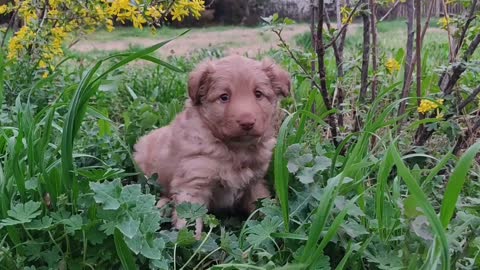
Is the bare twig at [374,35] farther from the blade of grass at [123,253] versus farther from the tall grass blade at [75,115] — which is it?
the blade of grass at [123,253]

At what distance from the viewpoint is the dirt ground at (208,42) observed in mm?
8086

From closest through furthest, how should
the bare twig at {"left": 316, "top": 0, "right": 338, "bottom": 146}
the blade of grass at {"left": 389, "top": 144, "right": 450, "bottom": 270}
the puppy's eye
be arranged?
1. the blade of grass at {"left": 389, "top": 144, "right": 450, "bottom": 270}
2. the puppy's eye
3. the bare twig at {"left": 316, "top": 0, "right": 338, "bottom": 146}

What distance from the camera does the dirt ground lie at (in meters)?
8.09

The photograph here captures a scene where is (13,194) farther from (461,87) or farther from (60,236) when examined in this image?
(461,87)

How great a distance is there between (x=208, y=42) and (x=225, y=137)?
6157 millimetres

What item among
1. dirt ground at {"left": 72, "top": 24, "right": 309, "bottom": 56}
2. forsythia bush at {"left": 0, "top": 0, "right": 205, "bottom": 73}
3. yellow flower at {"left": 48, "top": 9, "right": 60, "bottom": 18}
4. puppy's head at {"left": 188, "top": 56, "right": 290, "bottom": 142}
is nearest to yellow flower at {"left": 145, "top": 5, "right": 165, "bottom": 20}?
forsythia bush at {"left": 0, "top": 0, "right": 205, "bottom": 73}

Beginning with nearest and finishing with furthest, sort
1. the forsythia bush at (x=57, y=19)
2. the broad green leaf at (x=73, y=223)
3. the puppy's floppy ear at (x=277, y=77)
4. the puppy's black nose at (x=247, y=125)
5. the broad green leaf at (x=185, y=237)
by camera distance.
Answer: the broad green leaf at (x=73, y=223), the broad green leaf at (x=185, y=237), the puppy's black nose at (x=247, y=125), the puppy's floppy ear at (x=277, y=77), the forsythia bush at (x=57, y=19)

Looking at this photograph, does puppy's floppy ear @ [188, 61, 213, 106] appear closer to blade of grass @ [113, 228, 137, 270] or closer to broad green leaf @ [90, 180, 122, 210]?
broad green leaf @ [90, 180, 122, 210]

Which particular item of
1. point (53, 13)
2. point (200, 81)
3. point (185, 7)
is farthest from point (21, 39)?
point (200, 81)

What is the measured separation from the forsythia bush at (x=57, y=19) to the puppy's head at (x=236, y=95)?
1.00m

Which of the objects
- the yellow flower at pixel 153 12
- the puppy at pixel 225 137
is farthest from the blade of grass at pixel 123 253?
the yellow flower at pixel 153 12

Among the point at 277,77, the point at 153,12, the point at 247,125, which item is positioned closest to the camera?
the point at 247,125

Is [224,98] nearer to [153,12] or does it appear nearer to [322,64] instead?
[322,64]

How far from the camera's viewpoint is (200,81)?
2643 mm
